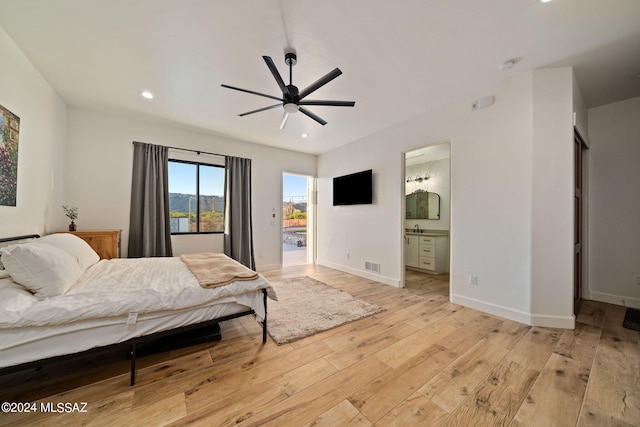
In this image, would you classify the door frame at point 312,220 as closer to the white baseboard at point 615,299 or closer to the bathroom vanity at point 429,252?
the bathroom vanity at point 429,252

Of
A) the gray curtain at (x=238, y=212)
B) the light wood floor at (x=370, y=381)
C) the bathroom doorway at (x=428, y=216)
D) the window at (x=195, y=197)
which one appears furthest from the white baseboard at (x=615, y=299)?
the window at (x=195, y=197)

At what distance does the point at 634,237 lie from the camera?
304 cm

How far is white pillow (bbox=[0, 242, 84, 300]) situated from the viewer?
1.57m

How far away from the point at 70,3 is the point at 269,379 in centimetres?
324

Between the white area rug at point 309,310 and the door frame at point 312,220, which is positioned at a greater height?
the door frame at point 312,220

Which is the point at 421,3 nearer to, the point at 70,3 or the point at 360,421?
the point at 70,3

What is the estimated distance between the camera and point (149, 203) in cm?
388

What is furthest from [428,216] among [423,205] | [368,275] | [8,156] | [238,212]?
[8,156]

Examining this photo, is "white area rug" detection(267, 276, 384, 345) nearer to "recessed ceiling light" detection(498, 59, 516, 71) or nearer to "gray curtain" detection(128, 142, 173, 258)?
"gray curtain" detection(128, 142, 173, 258)

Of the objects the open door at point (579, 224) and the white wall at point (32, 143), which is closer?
the white wall at point (32, 143)

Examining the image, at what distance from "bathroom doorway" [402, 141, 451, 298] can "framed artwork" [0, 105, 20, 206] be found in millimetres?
5029

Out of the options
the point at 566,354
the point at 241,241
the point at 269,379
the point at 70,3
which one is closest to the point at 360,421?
the point at 269,379

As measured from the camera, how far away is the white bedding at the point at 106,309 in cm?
139

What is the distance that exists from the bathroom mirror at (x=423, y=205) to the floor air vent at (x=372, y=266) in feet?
7.39
